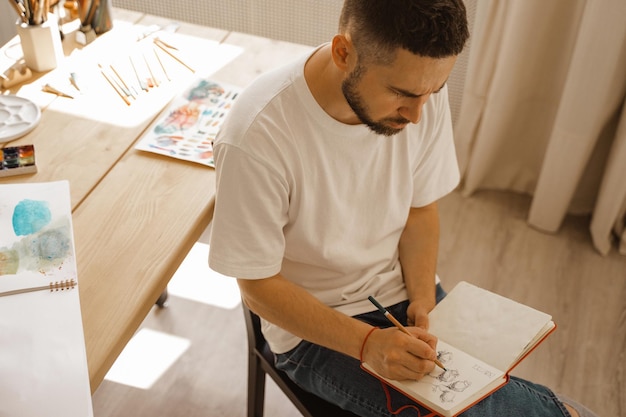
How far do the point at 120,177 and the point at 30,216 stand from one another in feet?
0.61

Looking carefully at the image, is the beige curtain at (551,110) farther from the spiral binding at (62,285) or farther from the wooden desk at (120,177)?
the spiral binding at (62,285)

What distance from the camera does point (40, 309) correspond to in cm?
111

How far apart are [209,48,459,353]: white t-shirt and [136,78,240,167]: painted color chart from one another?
0.89 ft

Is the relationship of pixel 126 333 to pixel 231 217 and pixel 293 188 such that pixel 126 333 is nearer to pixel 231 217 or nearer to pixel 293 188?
pixel 231 217

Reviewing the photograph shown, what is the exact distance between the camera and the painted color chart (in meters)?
1.43

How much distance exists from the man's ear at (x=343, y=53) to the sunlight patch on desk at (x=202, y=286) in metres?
1.15

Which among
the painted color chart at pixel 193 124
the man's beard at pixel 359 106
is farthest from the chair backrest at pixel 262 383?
the man's beard at pixel 359 106

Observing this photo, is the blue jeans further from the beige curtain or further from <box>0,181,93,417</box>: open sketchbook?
the beige curtain

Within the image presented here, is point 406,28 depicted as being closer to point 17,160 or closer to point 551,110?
point 17,160

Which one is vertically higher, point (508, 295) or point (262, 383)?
point (262, 383)

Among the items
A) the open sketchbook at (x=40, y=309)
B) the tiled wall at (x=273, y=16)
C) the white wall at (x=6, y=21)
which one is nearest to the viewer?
the open sketchbook at (x=40, y=309)

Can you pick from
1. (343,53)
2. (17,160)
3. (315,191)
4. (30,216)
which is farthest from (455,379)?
(17,160)

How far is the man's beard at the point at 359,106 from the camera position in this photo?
1119 mm

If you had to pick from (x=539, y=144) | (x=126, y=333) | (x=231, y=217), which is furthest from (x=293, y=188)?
(x=539, y=144)
